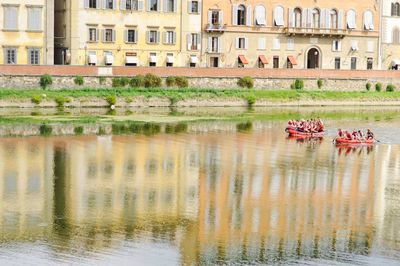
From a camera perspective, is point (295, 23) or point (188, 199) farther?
point (295, 23)

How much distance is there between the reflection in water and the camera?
27.3 meters

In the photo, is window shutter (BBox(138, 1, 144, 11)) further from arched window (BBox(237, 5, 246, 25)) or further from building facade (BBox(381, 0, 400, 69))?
building facade (BBox(381, 0, 400, 69))

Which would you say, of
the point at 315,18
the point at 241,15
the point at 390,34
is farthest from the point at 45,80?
the point at 390,34

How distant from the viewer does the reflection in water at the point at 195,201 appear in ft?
89.5

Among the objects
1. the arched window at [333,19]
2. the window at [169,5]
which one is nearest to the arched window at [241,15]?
the window at [169,5]

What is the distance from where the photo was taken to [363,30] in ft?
294

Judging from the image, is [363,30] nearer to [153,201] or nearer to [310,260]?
[153,201]

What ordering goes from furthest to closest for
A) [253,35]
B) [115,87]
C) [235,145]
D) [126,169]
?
[253,35] < [115,87] < [235,145] < [126,169]

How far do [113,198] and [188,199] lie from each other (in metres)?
2.70

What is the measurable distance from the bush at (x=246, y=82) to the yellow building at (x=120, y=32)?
545 cm

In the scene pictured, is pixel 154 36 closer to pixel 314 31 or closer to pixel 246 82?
pixel 246 82

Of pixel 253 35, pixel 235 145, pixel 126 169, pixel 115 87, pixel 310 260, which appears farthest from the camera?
pixel 253 35

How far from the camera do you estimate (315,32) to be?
87.2m

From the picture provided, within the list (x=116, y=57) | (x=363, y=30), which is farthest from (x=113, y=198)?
(x=363, y=30)
